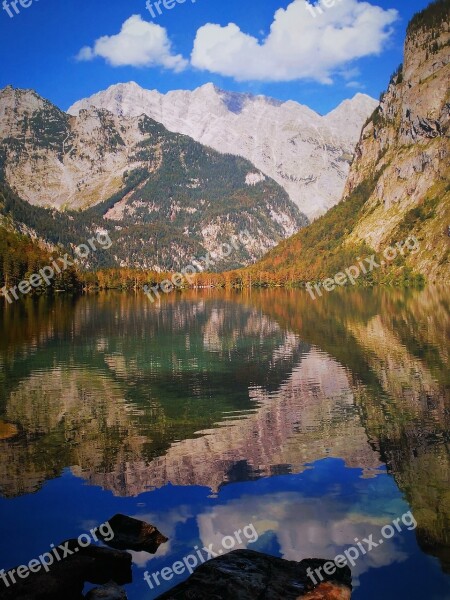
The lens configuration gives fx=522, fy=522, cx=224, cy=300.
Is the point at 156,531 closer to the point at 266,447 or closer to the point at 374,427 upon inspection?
the point at 266,447

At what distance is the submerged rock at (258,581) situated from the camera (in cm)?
1465

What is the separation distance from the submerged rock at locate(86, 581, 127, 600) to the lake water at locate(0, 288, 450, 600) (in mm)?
972

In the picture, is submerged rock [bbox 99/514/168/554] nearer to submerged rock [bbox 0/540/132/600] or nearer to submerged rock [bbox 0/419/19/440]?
submerged rock [bbox 0/540/132/600]

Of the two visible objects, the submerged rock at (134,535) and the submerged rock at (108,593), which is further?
the submerged rock at (134,535)

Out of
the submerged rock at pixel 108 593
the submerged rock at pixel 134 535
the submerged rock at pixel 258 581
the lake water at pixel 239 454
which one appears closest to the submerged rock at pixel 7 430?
the lake water at pixel 239 454

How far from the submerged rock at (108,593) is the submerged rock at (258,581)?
1223mm

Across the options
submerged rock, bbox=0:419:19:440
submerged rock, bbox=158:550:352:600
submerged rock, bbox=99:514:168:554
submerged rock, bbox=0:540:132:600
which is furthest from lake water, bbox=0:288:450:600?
submerged rock, bbox=158:550:352:600

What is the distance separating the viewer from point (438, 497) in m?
22.4

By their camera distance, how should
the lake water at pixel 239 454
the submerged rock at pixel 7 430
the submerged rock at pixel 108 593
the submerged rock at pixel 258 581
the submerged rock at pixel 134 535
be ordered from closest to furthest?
the submerged rock at pixel 258 581, the submerged rock at pixel 108 593, the submerged rock at pixel 134 535, the lake water at pixel 239 454, the submerged rock at pixel 7 430

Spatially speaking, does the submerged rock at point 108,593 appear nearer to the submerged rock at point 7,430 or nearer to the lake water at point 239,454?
the lake water at point 239,454

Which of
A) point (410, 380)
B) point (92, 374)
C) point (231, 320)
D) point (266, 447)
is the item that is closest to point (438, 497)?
point (266, 447)

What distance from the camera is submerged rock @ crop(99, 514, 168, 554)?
1884 centimetres

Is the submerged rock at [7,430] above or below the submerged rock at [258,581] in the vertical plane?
above

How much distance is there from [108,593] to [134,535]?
13.1 feet
